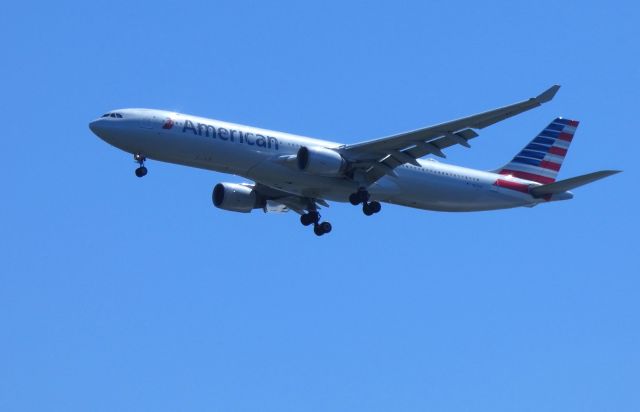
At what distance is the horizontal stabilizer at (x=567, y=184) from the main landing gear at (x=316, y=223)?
9.53m

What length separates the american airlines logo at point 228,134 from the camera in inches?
1935

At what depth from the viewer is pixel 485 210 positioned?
5584cm

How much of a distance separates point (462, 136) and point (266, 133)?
8.06 m

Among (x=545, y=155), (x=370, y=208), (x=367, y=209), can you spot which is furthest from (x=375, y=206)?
(x=545, y=155)

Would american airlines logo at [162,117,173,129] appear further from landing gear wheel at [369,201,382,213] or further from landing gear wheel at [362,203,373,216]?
landing gear wheel at [369,201,382,213]

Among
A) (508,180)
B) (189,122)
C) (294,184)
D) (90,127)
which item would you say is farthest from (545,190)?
(90,127)

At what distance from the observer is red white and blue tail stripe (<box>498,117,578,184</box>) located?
191 ft

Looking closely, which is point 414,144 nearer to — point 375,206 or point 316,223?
point 375,206

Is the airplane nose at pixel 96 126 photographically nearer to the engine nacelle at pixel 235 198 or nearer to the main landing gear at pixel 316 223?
the engine nacelle at pixel 235 198

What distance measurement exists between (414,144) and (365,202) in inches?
147

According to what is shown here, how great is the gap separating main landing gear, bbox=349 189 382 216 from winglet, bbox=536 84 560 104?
9.72m

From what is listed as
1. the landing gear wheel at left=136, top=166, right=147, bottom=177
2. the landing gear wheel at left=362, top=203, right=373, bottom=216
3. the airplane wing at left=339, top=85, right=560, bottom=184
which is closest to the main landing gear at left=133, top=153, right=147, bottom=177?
the landing gear wheel at left=136, top=166, right=147, bottom=177

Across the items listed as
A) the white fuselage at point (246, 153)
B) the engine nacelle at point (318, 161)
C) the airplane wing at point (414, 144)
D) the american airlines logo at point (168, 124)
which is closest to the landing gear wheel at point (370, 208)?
the white fuselage at point (246, 153)

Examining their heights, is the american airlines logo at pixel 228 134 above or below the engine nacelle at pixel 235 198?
above
